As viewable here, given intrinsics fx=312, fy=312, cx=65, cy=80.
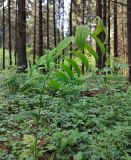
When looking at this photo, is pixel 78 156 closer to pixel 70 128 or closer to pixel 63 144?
pixel 63 144

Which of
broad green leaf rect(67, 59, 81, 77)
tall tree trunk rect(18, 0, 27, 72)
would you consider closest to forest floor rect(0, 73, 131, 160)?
broad green leaf rect(67, 59, 81, 77)

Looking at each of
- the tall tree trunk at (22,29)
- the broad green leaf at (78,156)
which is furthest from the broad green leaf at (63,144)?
the tall tree trunk at (22,29)

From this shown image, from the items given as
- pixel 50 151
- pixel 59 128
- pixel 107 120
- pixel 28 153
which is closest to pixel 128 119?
pixel 107 120

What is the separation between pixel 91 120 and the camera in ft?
17.5

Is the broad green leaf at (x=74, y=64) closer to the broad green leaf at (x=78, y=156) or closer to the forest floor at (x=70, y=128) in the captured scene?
the forest floor at (x=70, y=128)

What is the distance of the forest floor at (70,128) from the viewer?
14.0ft

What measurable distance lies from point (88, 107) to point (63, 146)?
79.8 inches

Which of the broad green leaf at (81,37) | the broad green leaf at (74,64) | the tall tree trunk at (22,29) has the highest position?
the tall tree trunk at (22,29)

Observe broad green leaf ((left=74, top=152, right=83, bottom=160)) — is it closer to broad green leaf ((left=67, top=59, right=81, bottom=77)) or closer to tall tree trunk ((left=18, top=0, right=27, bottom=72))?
broad green leaf ((left=67, top=59, right=81, bottom=77))

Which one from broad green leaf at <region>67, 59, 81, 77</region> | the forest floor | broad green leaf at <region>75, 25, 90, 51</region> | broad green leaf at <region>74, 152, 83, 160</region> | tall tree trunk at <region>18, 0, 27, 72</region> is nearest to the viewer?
broad green leaf at <region>75, 25, 90, 51</region>

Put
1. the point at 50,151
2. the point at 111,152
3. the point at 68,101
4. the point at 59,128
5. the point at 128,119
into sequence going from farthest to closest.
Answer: the point at 68,101
the point at 128,119
the point at 59,128
the point at 50,151
the point at 111,152

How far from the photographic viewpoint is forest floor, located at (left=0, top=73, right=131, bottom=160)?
428 centimetres

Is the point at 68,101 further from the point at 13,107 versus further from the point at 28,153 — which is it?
the point at 28,153

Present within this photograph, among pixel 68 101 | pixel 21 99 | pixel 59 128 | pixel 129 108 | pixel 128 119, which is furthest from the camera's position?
pixel 21 99
